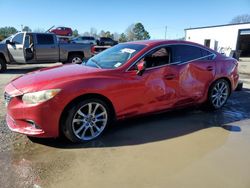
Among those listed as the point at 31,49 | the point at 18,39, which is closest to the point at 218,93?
the point at 31,49

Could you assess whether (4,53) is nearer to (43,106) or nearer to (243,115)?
(43,106)

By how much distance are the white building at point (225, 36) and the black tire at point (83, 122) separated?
84.6ft

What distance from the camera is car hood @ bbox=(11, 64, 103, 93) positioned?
12.7 feet

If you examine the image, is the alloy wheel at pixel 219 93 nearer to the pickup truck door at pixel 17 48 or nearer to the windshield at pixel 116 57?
the windshield at pixel 116 57

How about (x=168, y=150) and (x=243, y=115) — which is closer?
(x=168, y=150)

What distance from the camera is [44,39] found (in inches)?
504

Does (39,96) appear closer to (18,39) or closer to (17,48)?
(17,48)

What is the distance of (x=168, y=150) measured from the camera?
3.94 meters

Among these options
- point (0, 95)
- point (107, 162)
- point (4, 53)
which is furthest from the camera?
point (4, 53)

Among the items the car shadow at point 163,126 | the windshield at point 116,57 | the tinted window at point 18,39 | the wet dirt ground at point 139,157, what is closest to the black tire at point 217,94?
the car shadow at point 163,126

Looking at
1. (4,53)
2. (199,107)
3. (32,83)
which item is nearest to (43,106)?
(32,83)

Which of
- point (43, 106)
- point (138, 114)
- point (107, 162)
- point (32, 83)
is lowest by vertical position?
point (107, 162)

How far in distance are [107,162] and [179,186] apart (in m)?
1.02

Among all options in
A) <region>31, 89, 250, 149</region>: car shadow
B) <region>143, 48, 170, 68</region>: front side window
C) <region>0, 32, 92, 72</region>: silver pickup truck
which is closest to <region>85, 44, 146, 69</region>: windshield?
<region>143, 48, 170, 68</region>: front side window
